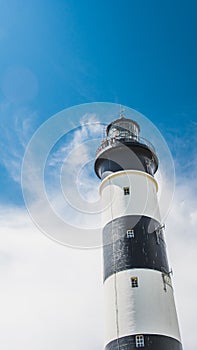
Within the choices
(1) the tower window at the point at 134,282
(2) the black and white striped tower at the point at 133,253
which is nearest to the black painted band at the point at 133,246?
(2) the black and white striped tower at the point at 133,253

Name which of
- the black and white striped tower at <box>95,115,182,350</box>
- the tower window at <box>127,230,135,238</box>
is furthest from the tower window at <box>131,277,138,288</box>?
the tower window at <box>127,230,135,238</box>

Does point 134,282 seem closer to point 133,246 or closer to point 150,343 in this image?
point 133,246

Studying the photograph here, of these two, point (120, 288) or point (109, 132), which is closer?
point (120, 288)

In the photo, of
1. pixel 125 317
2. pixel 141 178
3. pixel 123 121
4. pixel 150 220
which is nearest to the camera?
pixel 125 317

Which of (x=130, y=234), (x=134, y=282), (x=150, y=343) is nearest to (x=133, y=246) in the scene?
(x=130, y=234)

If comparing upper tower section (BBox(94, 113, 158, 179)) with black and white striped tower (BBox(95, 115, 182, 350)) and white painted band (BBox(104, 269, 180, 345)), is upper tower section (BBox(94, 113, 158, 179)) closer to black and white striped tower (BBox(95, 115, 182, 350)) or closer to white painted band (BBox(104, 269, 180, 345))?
black and white striped tower (BBox(95, 115, 182, 350))

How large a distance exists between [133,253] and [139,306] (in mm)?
2835

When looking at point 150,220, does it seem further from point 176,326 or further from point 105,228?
point 176,326

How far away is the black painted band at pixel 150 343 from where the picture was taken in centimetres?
1636

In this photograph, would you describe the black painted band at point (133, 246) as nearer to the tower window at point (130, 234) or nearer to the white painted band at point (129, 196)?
the tower window at point (130, 234)

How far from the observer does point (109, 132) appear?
27703mm

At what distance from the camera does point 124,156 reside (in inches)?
928

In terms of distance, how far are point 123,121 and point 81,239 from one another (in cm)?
1202

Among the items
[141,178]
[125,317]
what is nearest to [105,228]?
[141,178]
